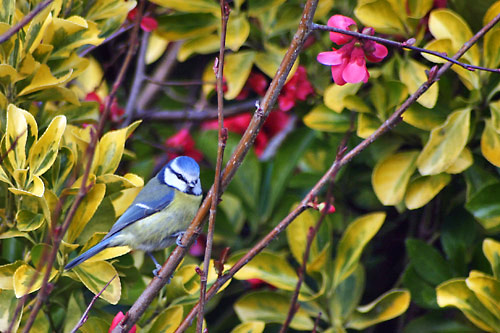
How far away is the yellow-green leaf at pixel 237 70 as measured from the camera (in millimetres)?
1832

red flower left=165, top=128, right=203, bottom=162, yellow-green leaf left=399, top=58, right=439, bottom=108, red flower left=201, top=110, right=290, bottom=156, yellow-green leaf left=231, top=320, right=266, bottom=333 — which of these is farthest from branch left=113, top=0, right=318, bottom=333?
red flower left=201, top=110, right=290, bottom=156

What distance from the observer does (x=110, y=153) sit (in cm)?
145

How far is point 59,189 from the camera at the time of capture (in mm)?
1439

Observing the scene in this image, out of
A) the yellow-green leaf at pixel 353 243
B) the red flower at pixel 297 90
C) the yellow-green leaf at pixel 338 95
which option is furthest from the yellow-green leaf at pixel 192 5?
the yellow-green leaf at pixel 353 243

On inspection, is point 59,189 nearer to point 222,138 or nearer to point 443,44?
A: point 222,138

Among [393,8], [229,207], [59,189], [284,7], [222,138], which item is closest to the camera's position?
[222,138]

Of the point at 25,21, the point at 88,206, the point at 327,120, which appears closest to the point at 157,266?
the point at 88,206

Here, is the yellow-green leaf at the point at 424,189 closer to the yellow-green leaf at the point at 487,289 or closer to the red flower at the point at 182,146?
the yellow-green leaf at the point at 487,289

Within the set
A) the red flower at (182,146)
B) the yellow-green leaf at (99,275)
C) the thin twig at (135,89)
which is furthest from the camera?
the red flower at (182,146)

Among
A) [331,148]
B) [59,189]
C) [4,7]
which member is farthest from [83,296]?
Result: [331,148]

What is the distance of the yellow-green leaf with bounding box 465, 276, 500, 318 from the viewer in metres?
1.46

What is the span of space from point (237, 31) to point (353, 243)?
677 millimetres

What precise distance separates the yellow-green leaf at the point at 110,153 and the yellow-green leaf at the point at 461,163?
79 cm

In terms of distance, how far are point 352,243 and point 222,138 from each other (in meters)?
0.78
